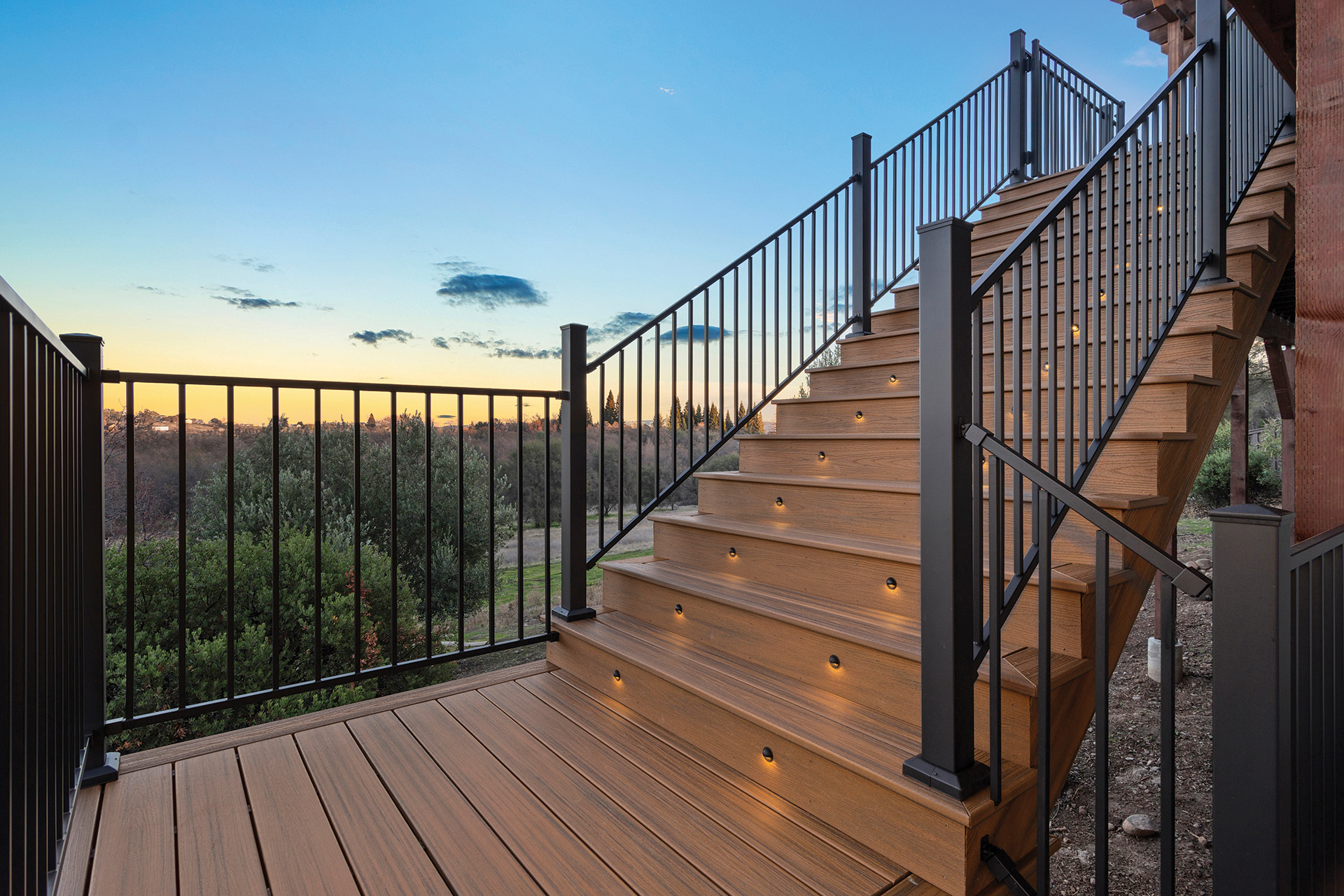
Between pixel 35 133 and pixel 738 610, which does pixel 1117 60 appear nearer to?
pixel 738 610

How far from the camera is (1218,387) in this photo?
2006 millimetres

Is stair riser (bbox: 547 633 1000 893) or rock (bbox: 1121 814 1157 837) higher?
stair riser (bbox: 547 633 1000 893)

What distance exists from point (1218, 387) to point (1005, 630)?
4.08 ft

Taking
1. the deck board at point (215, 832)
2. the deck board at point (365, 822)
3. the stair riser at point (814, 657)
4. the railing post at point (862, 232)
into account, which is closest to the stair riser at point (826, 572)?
the stair riser at point (814, 657)

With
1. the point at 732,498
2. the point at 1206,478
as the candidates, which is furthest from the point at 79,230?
the point at 1206,478

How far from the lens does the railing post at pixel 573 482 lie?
7.45 feet

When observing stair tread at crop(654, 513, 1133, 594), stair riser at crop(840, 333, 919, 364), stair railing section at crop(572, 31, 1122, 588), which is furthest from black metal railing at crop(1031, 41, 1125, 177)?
stair tread at crop(654, 513, 1133, 594)

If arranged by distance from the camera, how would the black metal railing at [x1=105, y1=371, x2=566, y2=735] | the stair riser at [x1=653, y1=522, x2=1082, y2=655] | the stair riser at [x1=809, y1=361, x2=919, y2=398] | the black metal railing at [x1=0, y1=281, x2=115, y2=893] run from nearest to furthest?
the black metal railing at [x1=0, y1=281, x2=115, y2=893] < the stair riser at [x1=653, y1=522, x2=1082, y2=655] < the black metal railing at [x1=105, y1=371, x2=566, y2=735] < the stair riser at [x1=809, y1=361, x2=919, y2=398]

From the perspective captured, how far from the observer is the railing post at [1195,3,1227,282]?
2217mm

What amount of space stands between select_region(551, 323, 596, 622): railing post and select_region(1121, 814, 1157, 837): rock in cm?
268

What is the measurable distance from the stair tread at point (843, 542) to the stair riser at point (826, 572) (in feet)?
0.07

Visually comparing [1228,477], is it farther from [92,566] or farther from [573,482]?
[92,566]

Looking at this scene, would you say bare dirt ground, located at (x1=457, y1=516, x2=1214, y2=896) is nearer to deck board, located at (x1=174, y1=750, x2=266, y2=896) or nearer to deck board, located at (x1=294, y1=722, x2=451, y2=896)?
deck board, located at (x1=294, y1=722, x2=451, y2=896)

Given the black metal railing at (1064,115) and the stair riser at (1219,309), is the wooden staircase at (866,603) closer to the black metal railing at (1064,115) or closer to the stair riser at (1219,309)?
the stair riser at (1219,309)
